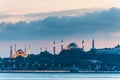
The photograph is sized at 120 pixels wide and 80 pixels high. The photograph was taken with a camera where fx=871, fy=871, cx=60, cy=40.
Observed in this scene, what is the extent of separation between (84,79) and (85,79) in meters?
0.23

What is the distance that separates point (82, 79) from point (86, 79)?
1.07 meters

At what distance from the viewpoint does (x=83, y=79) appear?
162000 mm

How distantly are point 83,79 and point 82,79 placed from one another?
1.04ft

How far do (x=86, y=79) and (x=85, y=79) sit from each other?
0.61 feet

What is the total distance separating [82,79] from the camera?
16175 centimetres

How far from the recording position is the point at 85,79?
16250cm

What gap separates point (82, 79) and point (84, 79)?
737mm

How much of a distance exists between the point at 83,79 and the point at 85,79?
0.63 meters

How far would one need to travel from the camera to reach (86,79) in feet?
533

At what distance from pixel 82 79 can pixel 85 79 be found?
95 cm

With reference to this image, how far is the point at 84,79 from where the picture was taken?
533 feet

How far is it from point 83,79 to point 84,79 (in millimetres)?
424
